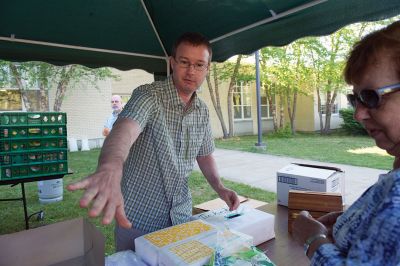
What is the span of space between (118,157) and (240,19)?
6.67ft

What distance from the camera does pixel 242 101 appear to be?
18844 millimetres

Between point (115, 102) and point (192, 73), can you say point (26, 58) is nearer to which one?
point (192, 73)

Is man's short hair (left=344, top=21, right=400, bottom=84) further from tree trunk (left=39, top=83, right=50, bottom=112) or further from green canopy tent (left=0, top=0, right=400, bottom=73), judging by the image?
tree trunk (left=39, top=83, right=50, bottom=112)

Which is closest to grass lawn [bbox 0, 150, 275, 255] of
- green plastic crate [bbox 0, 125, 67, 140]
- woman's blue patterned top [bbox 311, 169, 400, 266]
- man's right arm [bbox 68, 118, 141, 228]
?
green plastic crate [bbox 0, 125, 67, 140]

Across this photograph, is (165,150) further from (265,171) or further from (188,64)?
(265,171)

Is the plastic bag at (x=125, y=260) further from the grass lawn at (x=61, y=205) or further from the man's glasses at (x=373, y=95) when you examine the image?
the grass lawn at (x=61, y=205)

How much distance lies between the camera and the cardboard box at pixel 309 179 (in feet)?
6.73

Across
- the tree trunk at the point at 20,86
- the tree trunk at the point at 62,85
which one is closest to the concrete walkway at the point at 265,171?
the tree trunk at the point at 62,85

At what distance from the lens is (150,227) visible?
1812mm

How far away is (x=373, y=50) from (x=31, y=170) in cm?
399

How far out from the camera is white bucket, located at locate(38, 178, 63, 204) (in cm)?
562

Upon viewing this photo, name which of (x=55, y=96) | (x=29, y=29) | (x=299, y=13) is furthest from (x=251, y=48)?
(x=55, y=96)

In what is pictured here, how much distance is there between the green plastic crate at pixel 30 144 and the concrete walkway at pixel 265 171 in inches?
163

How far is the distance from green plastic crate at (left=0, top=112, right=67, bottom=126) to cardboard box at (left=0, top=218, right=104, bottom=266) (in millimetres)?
3184
